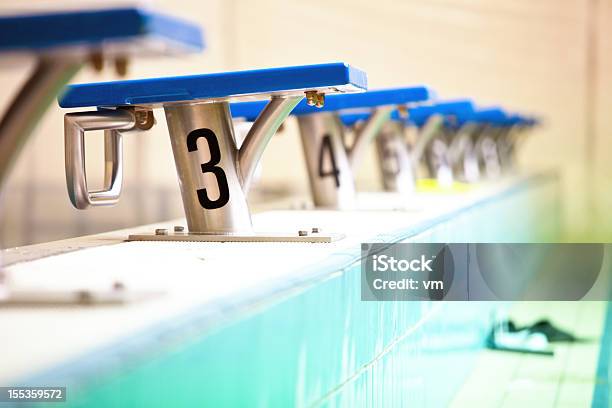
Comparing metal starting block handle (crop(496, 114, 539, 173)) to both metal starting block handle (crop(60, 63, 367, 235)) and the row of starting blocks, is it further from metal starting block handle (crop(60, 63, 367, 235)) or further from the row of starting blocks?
metal starting block handle (crop(60, 63, 367, 235))

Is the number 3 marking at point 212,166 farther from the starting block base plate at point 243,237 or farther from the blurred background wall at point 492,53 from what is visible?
the blurred background wall at point 492,53

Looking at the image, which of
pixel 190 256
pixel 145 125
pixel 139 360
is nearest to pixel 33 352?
pixel 139 360

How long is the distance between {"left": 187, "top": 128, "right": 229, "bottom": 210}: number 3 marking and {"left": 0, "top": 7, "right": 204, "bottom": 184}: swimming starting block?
912 millimetres

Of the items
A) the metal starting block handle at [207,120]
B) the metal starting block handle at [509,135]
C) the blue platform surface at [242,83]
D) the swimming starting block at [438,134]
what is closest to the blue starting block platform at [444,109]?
the swimming starting block at [438,134]

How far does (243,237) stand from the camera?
2.22m

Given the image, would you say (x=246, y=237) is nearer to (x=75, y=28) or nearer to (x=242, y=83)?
(x=242, y=83)

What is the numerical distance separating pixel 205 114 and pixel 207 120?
0.02 metres

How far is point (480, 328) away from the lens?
345 centimetres

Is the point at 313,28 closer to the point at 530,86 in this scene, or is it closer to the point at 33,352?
the point at 530,86

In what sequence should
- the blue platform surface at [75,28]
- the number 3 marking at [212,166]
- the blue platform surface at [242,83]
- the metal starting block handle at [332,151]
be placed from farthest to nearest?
the metal starting block handle at [332,151], the number 3 marking at [212,166], the blue platform surface at [242,83], the blue platform surface at [75,28]

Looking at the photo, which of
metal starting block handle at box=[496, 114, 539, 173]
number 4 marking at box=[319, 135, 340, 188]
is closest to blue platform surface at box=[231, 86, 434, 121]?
number 4 marking at box=[319, 135, 340, 188]

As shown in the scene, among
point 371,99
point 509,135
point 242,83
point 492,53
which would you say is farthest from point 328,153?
point 492,53

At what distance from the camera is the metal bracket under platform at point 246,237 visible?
2143mm

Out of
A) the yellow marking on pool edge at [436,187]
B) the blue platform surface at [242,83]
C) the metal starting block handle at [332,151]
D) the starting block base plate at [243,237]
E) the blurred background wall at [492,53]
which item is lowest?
the yellow marking on pool edge at [436,187]
